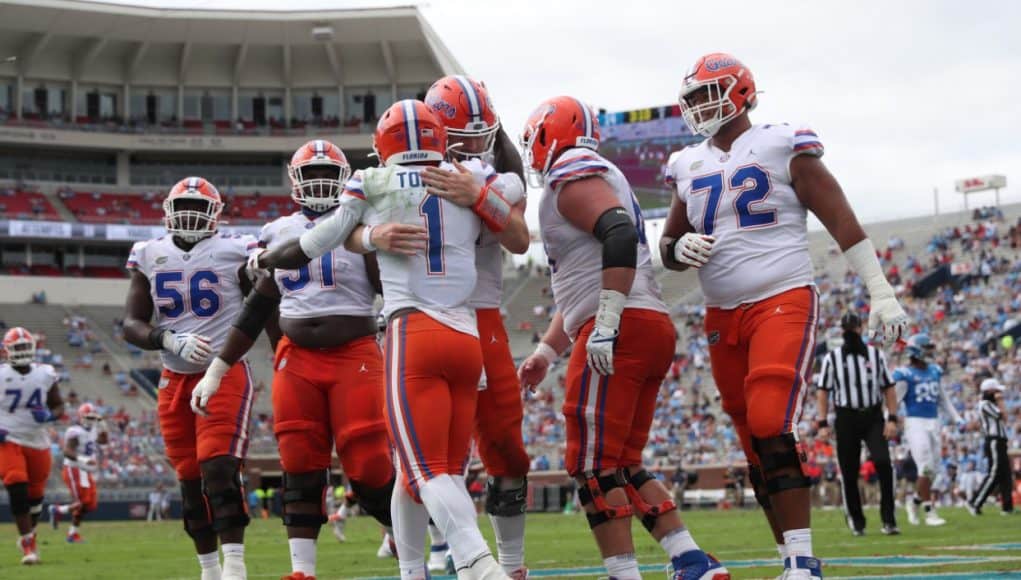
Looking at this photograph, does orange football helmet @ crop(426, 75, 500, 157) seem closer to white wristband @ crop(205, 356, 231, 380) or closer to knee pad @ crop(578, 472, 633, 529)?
knee pad @ crop(578, 472, 633, 529)

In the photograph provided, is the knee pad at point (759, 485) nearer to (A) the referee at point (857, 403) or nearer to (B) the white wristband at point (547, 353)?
(B) the white wristband at point (547, 353)

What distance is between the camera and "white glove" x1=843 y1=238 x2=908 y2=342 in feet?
19.5

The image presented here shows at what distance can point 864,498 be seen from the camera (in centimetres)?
2661

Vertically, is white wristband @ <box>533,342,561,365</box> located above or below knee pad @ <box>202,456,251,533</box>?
above

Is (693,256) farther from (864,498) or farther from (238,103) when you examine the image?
(238,103)

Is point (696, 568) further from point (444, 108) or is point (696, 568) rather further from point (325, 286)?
point (325, 286)

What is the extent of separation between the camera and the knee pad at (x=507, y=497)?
20.6ft

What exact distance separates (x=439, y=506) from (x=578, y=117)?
216 centimetres

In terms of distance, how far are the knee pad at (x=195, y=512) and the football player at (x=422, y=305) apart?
2362 millimetres

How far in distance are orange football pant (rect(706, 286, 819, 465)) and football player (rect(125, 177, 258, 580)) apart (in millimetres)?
2879

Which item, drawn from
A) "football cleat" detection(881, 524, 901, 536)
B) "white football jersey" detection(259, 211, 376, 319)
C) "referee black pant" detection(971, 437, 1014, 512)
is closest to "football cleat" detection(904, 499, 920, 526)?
"referee black pant" detection(971, 437, 1014, 512)

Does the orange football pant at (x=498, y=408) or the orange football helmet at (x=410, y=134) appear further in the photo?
the orange football pant at (x=498, y=408)

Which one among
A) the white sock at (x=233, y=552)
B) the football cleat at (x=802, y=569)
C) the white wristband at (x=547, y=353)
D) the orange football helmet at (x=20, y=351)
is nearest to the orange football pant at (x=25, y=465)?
the orange football helmet at (x=20, y=351)

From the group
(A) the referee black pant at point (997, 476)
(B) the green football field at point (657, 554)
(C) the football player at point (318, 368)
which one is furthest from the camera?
(A) the referee black pant at point (997, 476)
